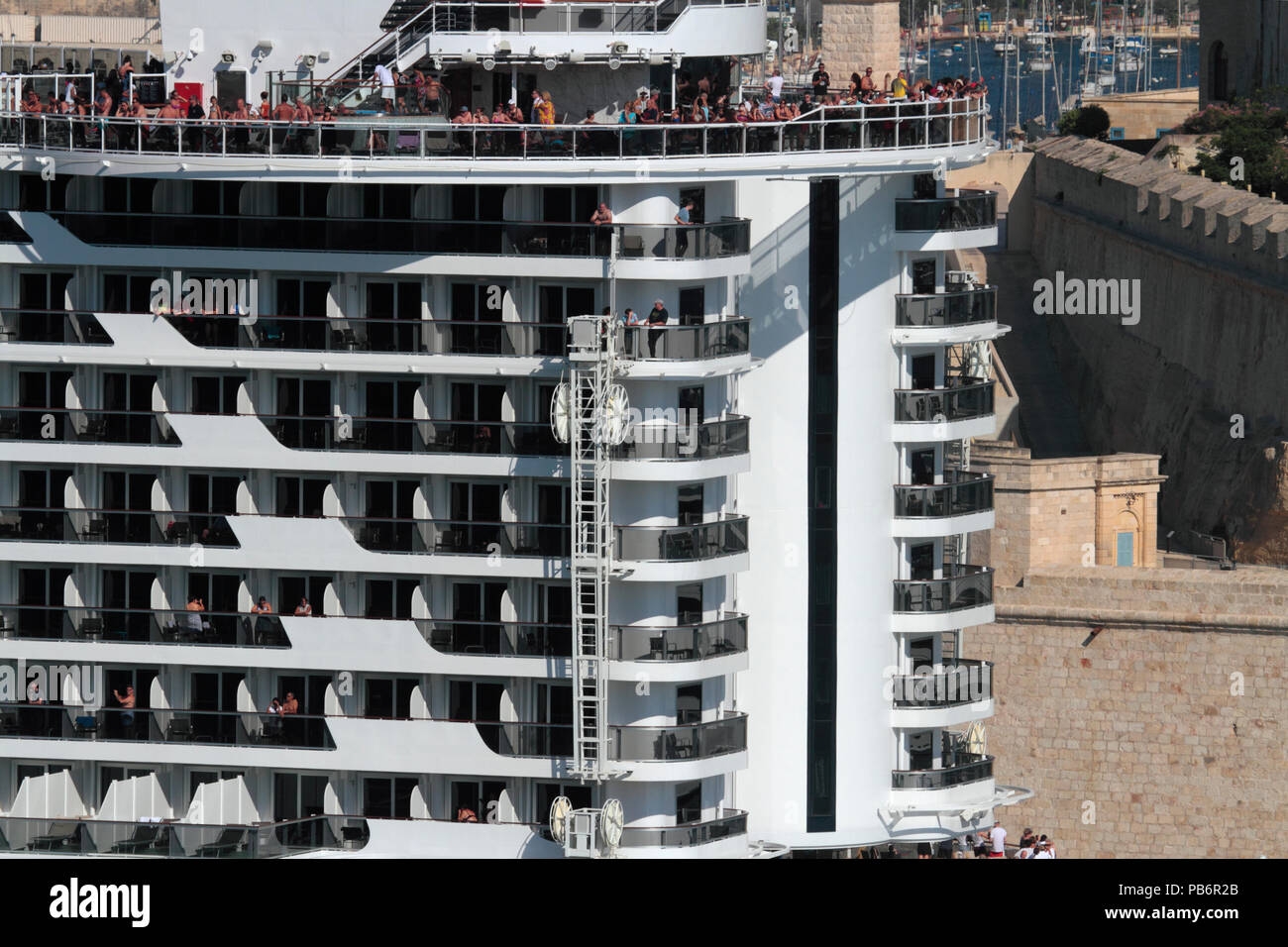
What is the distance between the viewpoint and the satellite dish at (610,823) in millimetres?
48344

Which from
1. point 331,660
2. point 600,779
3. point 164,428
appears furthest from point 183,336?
point 600,779

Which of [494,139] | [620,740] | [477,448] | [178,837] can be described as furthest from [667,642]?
[178,837]

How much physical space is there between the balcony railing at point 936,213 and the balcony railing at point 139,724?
11770 millimetres

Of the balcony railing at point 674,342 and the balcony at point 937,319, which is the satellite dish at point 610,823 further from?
the balcony at point 937,319

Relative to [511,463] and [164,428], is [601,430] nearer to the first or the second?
[511,463]

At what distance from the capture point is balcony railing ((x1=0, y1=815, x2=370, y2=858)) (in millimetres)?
49938

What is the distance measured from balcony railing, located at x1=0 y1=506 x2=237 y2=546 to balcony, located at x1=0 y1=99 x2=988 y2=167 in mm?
5237

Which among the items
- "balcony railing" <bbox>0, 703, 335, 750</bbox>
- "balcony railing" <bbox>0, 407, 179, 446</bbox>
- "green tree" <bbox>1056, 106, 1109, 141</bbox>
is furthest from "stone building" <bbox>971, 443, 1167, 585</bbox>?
"green tree" <bbox>1056, 106, 1109, 141</bbox>

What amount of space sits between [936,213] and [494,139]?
712 centimetres

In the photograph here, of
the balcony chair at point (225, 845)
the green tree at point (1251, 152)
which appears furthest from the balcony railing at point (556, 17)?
the green tree at point (1251, 152)

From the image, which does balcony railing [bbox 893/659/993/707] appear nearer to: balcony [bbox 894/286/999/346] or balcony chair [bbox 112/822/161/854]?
balcony [bbox 894/286/999/346]

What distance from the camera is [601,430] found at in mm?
47812
